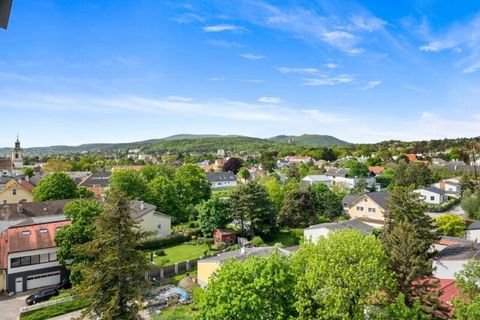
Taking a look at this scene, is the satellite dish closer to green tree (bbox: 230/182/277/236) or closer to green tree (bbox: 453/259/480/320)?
green tree (bbox: 453/259/480/320)

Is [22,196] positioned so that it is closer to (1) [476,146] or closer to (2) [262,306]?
(2) [262,306]

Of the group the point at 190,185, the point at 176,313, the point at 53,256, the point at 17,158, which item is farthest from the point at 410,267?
the point at 17,158

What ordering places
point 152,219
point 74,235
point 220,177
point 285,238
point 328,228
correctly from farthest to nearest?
point 220,177, point 285,238, point 152,219, point 328,228, point 74,235

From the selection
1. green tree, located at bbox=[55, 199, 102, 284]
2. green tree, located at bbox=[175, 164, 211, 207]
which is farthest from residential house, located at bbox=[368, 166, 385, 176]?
green tree, located at bbox=[55, 199, 102, 284]

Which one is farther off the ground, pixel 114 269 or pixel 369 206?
pixel 114 269

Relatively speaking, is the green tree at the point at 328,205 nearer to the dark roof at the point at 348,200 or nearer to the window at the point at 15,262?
the dark roof at the point at 348,200

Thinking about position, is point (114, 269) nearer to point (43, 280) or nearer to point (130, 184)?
point (43, 280)

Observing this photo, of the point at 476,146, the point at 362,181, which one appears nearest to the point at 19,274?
the point at 362,181
